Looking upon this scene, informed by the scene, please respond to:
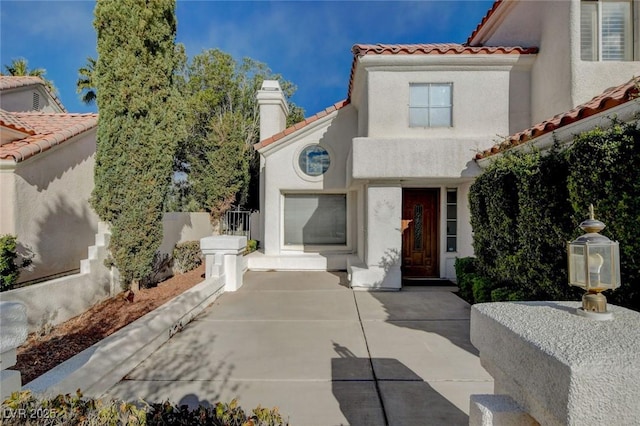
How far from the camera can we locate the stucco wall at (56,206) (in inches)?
367

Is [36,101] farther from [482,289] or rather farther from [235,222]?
[482,289]

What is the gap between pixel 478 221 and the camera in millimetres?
7434

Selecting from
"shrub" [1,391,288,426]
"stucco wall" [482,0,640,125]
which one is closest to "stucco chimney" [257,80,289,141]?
"stucco wall" [482,0,640,125]

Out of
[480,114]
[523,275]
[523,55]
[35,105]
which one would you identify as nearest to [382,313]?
[523,275]

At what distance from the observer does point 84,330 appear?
259 inches

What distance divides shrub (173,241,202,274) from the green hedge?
1057 centimetres

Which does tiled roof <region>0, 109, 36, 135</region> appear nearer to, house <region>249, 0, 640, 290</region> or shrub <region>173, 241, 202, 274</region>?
shrub <region>173, 241, 202, 274</region>

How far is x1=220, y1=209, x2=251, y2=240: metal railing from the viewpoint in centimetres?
1888

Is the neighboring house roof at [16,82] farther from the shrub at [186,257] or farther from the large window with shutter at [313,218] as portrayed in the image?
the large window with shutter at [313,218]

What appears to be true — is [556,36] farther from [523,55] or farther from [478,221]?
[478,221]

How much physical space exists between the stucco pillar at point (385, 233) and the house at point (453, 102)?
0.03 meters

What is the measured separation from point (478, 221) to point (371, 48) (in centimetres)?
562

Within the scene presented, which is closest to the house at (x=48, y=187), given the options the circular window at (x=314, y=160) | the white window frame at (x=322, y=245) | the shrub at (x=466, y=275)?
the white window frame at (x=322, y=245)

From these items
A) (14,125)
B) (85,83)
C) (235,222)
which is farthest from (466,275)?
(85,83)
